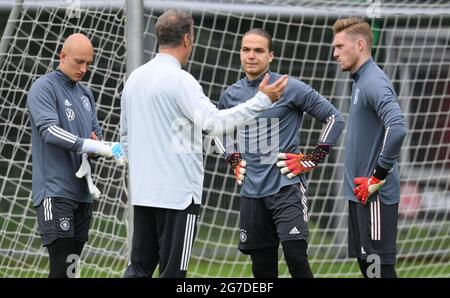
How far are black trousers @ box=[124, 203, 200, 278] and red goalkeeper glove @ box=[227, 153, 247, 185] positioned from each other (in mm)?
987

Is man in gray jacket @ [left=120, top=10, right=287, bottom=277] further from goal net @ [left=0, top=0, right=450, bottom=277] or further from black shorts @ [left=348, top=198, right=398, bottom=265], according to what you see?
goal net @ [left=0, top=0, right=450, bottom=277]

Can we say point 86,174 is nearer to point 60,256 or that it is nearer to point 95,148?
point 95,148

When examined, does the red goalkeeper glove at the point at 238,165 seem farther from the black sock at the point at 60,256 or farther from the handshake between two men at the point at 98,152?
the black sock at the point at 60,256

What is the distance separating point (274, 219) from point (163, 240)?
1085mm

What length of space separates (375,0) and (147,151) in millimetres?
3844

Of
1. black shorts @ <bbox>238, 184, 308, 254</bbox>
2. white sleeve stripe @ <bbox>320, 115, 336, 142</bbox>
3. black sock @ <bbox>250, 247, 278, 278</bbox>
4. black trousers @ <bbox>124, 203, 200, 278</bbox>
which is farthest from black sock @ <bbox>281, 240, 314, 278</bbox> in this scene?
black trousers @ <bbox>124, 203, 200, 278</bbox>

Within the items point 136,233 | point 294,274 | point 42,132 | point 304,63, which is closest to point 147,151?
point 136,233

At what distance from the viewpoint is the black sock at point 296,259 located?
21.5ft

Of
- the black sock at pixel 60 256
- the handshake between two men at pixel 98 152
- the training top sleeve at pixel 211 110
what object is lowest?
the black sock at pixel 60 256

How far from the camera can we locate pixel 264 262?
6754 mm

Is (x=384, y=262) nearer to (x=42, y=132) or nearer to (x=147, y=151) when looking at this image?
(x=147, y=151)

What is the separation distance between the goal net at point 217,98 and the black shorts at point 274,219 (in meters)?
1.41

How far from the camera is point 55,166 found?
256 inches

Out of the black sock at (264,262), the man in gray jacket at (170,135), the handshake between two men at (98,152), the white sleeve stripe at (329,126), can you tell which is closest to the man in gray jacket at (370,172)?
the white sleeve stripe at (329,126)
